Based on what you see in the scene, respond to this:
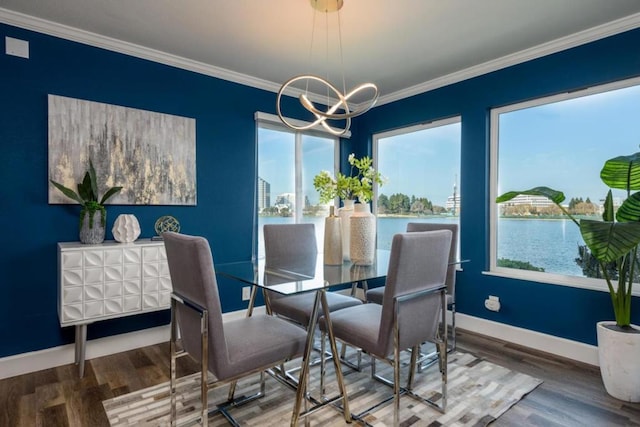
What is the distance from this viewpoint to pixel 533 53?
2893 mm

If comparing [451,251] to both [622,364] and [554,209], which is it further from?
[622,364]

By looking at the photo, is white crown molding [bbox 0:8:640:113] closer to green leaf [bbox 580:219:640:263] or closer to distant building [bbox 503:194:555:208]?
distant building [bbox 503:194:555:208]

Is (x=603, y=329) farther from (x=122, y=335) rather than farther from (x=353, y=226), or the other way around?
(x=122, y=335)

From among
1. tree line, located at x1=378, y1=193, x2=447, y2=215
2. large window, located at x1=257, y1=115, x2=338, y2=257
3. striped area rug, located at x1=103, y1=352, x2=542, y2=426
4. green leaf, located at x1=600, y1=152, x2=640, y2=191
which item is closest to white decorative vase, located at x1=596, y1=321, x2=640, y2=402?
striped area rug, located at x1=103, y1=352, x2=542, y2=426

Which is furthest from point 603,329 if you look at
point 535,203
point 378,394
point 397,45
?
point 397,45

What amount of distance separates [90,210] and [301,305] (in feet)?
5.37

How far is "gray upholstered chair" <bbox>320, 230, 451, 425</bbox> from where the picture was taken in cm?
168

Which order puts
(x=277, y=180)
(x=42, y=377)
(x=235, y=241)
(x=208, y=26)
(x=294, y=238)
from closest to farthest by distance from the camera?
(x=42, y=377) → (x=208, y=26) → (x=294, y=238) → (x=235, y=241) → (x=277, y=180)

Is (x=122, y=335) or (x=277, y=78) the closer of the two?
(x=122, y=335)

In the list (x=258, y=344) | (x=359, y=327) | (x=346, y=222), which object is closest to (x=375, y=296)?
(x=346, y=222)

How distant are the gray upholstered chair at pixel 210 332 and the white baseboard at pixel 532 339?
2.14 metres

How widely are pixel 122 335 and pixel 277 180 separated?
2.04m

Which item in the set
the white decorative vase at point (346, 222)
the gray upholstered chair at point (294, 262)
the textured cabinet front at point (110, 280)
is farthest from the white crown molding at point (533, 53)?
the textured cabinet front at point (110, 280)

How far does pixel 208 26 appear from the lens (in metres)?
2.55
